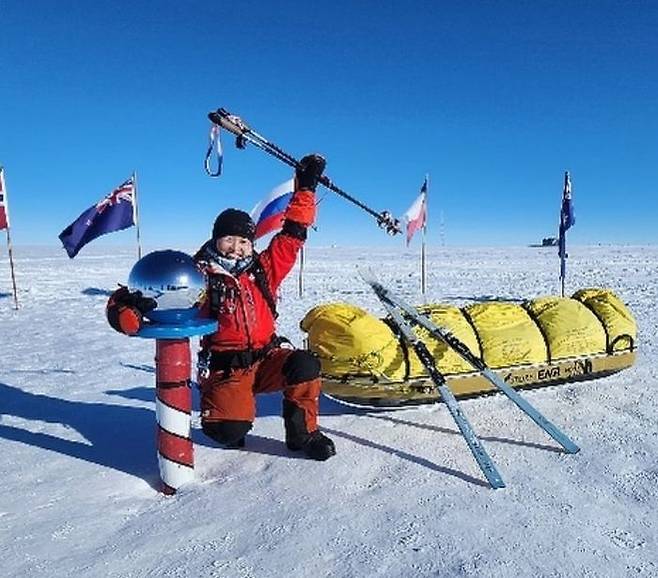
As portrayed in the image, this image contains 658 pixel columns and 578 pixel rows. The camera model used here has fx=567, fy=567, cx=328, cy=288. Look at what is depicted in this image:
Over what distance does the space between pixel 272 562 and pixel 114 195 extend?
467 inches

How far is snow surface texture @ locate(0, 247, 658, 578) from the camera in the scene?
2459 millimetres

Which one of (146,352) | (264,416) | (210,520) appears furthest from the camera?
(146,352)

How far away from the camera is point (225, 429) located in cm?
369

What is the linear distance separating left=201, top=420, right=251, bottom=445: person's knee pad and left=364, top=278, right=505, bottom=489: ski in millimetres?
1301

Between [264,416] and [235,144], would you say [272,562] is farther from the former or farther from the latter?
[235,144]

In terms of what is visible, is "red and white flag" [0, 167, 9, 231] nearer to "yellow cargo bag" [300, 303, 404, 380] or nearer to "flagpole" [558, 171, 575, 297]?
"yellow cargo bag" [300, 303, 404, 380]

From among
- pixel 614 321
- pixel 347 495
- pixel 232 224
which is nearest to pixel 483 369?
pixel 347 495

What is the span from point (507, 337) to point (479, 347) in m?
0.26

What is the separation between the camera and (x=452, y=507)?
9.52 feet

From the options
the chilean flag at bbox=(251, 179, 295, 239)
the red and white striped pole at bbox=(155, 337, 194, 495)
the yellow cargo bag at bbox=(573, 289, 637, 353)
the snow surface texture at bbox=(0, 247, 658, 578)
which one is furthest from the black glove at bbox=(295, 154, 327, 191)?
the chilean flag at bbox=(251, 179, 295, 239)

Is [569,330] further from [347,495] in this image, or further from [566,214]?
[566,214]

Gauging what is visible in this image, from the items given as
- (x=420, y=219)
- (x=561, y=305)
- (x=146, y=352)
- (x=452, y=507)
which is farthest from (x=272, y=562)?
(x=420, y=219)

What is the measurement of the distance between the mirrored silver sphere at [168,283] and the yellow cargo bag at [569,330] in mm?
3062

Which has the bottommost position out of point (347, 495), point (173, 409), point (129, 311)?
point (347, 495)
